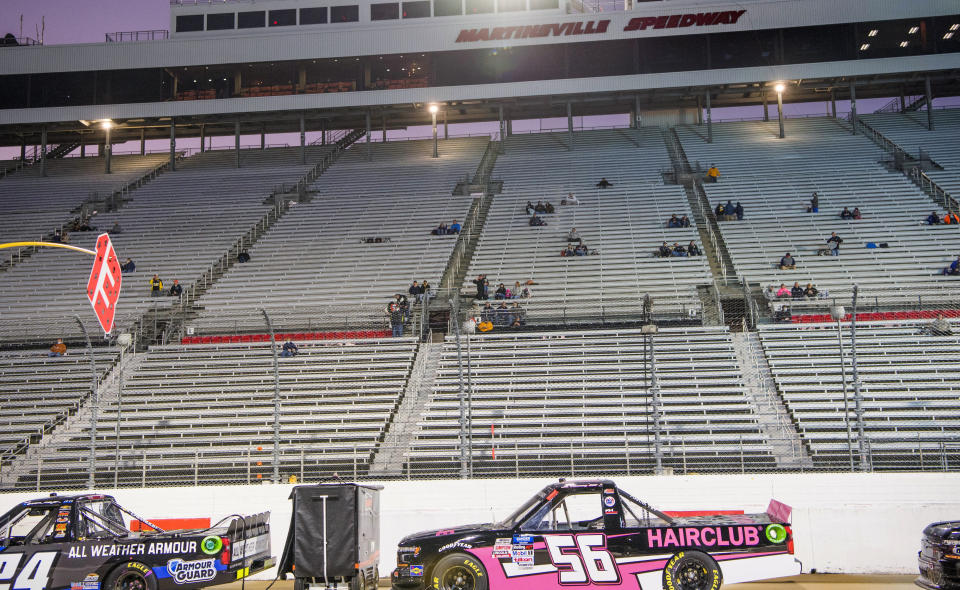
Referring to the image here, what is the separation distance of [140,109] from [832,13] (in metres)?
35.2

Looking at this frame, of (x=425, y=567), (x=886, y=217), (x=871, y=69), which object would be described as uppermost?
(x=871, y=69)

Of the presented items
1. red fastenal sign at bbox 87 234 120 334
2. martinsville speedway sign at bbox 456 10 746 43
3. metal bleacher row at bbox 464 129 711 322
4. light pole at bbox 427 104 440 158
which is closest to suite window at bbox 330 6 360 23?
martinsville speedway sign at bbox 456 10 746 43

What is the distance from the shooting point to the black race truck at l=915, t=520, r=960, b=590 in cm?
1120

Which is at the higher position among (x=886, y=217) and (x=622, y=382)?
(x=886, y=217)

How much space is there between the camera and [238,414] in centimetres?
2516

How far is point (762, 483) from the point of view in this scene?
16531mm

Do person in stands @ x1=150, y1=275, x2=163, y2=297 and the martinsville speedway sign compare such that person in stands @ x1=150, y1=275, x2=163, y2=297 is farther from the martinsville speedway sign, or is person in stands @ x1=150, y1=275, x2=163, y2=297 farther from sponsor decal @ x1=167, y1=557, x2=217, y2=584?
sponsor decal @ x1=167, y1=557, x2=217, y2=584

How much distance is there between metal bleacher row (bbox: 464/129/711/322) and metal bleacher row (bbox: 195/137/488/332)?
227 cm

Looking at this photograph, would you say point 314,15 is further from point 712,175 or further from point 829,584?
point 829,584

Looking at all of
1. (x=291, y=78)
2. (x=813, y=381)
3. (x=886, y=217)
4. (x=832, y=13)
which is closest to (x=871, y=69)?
(x=832, y=13)

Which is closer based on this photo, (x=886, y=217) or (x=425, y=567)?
(x=425, y=567)

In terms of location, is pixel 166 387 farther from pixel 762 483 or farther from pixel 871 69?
pixel 871 69

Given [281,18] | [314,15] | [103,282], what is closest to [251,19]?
[281,18]

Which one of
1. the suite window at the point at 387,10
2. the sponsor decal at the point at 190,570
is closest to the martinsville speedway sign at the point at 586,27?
the suite window at the point at 387,10
